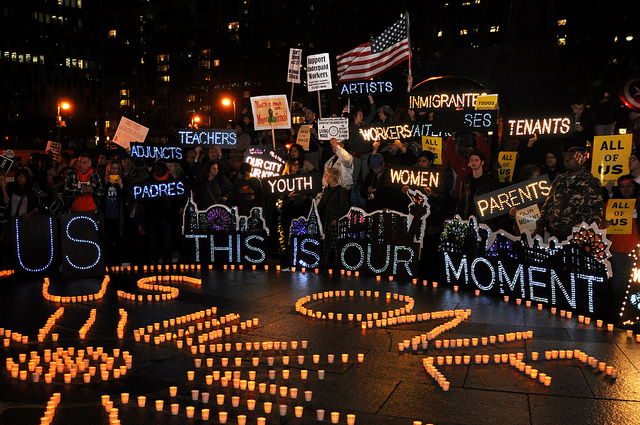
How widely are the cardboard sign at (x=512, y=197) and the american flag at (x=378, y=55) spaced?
6.28 m

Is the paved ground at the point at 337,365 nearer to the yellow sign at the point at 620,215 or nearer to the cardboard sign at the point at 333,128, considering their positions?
the yellow sign at the point at 620,215

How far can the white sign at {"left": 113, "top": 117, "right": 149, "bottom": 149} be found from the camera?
49.3 feet

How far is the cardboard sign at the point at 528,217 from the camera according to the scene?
10.8m

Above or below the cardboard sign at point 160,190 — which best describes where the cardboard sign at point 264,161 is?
above

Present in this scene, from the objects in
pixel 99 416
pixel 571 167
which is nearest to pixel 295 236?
pixel 571 167

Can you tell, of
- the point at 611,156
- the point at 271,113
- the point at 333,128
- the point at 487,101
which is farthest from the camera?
the point at 271,113

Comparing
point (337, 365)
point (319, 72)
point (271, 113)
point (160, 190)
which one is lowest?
point (337, 365)

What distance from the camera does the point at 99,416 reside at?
5.28 metres

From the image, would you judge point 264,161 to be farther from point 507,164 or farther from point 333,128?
point 507,164

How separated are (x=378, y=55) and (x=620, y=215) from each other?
8512 millimetres

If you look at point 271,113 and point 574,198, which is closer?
point 574,198

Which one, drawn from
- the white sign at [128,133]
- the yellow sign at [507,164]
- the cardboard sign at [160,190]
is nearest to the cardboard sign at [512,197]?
the yellow sign at [507,164]

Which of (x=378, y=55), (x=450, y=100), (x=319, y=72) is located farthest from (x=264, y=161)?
(x=378, y=55)

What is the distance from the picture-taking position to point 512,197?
1041 cm
